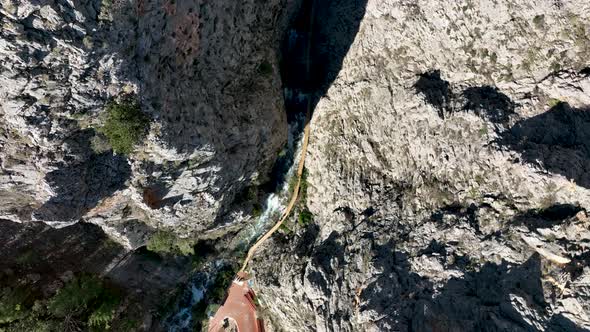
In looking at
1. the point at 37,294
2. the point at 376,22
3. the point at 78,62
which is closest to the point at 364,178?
the point at 376,22

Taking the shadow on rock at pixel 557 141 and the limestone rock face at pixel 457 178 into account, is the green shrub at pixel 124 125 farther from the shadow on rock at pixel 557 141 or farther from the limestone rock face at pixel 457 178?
the shadow on rock at pixel 557 141

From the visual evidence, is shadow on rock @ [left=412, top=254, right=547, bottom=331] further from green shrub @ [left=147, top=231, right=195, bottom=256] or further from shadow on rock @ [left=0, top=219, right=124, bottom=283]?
shadow on rock @ [left=0, top=219, right=124, bottom=283]

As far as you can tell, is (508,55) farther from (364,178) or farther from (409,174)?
(364,178)

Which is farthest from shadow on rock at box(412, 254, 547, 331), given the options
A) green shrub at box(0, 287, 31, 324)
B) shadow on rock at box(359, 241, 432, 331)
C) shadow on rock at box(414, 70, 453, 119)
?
green shrub at box(0, 287, 31, 324)

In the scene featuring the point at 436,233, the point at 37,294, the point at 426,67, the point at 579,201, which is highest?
the point at 426,67

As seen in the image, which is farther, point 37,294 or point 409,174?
point 409,174

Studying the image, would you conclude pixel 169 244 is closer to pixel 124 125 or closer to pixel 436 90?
pixel 124 125
